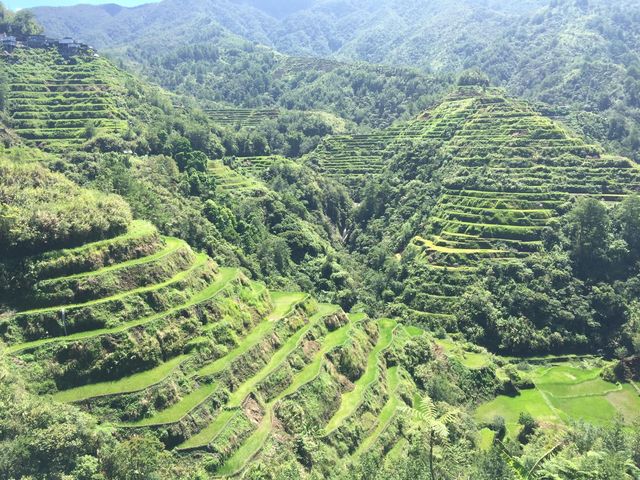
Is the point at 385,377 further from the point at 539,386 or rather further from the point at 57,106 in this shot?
the point at 57,106

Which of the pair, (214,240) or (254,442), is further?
(214,240)

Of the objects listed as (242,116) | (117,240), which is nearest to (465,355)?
(117,240)

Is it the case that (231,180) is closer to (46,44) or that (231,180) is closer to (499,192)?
(499,192)

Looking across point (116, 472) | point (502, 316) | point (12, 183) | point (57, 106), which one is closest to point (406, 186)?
point (502, 316)

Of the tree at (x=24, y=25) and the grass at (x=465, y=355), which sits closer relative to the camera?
the grass at (x=465, y=355)

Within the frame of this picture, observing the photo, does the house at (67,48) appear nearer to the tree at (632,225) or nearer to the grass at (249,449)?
the grass at (249,449)

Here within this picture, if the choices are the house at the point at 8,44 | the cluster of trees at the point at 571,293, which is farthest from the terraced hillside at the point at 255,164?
the cluster of trees at the point at 571,293
